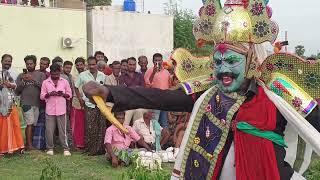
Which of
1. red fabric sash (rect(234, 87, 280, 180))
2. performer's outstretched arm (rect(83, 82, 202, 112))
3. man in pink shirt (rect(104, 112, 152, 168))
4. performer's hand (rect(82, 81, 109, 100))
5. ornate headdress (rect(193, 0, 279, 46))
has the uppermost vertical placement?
ornate headdress (rect(193, 0, 279, 46))

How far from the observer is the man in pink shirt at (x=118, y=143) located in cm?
757

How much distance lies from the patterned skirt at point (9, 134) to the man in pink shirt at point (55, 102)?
1.51 feet

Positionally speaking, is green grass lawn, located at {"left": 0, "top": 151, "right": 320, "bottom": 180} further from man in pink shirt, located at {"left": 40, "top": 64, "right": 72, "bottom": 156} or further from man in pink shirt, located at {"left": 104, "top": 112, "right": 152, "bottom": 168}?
man in pink shirt, located at {"left": 40, "top": 64, "right": 72, "bottom": 156}

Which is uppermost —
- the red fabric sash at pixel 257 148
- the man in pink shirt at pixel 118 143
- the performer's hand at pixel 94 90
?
the performer's hand at pixel 94 90

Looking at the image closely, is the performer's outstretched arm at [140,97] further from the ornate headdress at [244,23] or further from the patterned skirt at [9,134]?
the patterned skirt at [9,134]

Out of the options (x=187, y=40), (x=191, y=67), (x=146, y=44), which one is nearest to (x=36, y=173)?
(x=191, y=67)

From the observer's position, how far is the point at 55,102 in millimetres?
8258

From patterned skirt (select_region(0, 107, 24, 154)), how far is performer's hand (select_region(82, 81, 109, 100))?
17.1 ft

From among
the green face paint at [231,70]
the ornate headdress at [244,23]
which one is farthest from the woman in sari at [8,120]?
the green face paint at [231,70]

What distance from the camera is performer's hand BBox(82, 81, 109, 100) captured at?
3029 mm

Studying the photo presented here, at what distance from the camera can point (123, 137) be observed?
7.82 meters

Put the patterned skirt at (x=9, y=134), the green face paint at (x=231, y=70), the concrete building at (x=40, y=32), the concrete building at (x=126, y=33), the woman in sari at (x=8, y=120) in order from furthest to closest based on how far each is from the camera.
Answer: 1. the concrete building at (x=126, y=33)
2. the concrete building at (x=40, y=32)
3. the patterned skirt at (x=9, y=134)
4. the woman in sari at (x=8, y=120)
5. the green face paint at (x=231, y=70)

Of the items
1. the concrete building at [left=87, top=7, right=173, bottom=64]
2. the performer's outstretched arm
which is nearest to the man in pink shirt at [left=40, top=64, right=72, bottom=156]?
the performer's outstretched arm

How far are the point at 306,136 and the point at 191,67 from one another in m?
0.85
